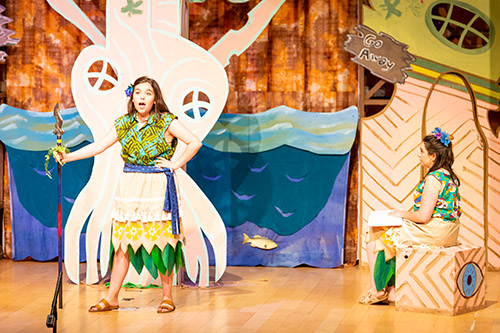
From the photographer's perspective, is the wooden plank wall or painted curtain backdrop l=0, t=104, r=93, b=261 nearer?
the wooden plank wall

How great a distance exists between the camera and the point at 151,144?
5176 millimetres

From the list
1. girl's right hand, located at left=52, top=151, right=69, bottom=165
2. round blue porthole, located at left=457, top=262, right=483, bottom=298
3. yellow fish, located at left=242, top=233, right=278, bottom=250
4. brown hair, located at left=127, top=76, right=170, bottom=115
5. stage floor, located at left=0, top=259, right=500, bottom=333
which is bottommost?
stage floor, located at left=0, top=259, right=500, bottom=333

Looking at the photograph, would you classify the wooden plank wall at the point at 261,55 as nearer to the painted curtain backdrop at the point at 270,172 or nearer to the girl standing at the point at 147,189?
the painted curtain backdrop at the point at 270,172

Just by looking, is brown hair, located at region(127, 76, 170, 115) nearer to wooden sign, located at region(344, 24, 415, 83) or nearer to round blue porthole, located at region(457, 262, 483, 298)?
wooden sign, located at region(344, 24, 415, 83)

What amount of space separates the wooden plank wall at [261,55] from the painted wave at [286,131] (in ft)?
0.32

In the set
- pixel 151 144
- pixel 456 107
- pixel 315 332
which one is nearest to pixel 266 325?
pixel 315 332

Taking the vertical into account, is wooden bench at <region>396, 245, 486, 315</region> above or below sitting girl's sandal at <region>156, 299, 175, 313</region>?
above

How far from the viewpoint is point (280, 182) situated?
6.80 m

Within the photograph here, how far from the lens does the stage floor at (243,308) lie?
478 cm

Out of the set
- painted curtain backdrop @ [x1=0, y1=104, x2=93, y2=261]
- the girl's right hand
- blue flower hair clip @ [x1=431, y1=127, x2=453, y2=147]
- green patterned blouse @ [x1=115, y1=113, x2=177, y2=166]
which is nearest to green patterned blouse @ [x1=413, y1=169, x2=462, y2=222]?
blue flower hair clip @ [x1=431, y1=127, x2=453, y2=147]

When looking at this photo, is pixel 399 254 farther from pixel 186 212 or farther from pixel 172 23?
pixel 172 23

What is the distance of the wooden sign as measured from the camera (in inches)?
260

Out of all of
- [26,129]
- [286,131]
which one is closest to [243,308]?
[286,131]

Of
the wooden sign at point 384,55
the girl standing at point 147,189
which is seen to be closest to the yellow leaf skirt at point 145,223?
the girl standing at point 147,189
